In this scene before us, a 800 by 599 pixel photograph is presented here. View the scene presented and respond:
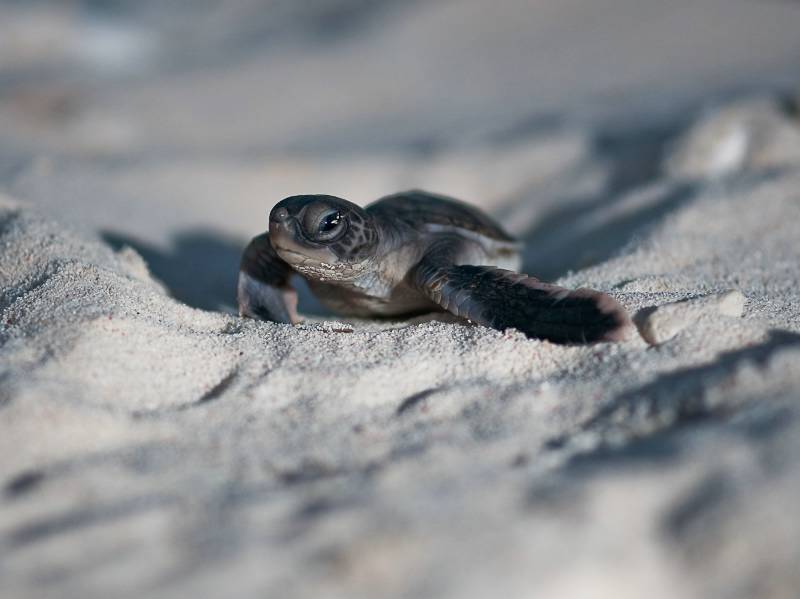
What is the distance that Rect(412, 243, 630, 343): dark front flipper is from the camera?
1.69 metres

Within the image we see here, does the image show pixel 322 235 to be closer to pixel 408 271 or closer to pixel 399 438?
pixel 408 271

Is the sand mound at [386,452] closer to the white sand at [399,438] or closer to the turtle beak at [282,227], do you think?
the white sand at [399,438]

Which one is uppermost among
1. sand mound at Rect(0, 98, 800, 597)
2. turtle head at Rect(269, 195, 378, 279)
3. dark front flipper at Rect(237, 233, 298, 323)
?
dark front flipper at Rect(237, 233, 298, 323)

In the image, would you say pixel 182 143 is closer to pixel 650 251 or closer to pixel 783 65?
pixel 650 251

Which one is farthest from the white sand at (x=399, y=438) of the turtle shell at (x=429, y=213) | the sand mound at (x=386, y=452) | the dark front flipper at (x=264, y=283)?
the turtle shell at (x=429, y=213)

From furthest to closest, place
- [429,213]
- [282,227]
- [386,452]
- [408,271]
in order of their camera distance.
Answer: [429,213] → [408,271] → [282,227] → [386,452]

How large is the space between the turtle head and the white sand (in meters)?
0.28

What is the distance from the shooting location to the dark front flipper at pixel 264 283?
2.43 m

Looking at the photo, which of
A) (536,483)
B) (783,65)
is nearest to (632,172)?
(783,65)

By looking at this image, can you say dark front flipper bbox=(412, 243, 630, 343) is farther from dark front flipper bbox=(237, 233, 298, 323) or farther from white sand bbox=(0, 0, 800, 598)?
dark front flipper bbox=(237, 233, 298, 323)

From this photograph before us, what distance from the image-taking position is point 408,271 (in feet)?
8.01

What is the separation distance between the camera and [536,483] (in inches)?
46.7

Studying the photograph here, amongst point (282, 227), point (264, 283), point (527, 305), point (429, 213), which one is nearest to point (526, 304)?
point (527, 305)

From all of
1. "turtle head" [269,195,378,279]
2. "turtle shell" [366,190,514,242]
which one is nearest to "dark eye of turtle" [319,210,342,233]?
"turtle head" [269,195,378,279]
